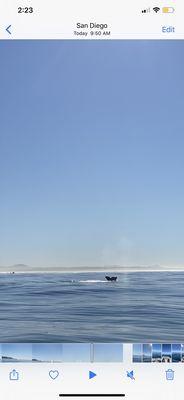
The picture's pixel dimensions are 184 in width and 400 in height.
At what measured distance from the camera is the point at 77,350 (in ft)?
9.68

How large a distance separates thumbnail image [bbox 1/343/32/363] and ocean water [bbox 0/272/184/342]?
0.04 metres

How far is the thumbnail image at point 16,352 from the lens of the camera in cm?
295

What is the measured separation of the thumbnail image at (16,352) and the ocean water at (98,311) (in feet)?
0.12

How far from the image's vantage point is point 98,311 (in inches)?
122

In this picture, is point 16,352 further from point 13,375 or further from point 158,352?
point 158,352

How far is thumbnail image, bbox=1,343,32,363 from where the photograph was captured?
2.95m

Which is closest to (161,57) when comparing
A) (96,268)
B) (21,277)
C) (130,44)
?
(130,44)
